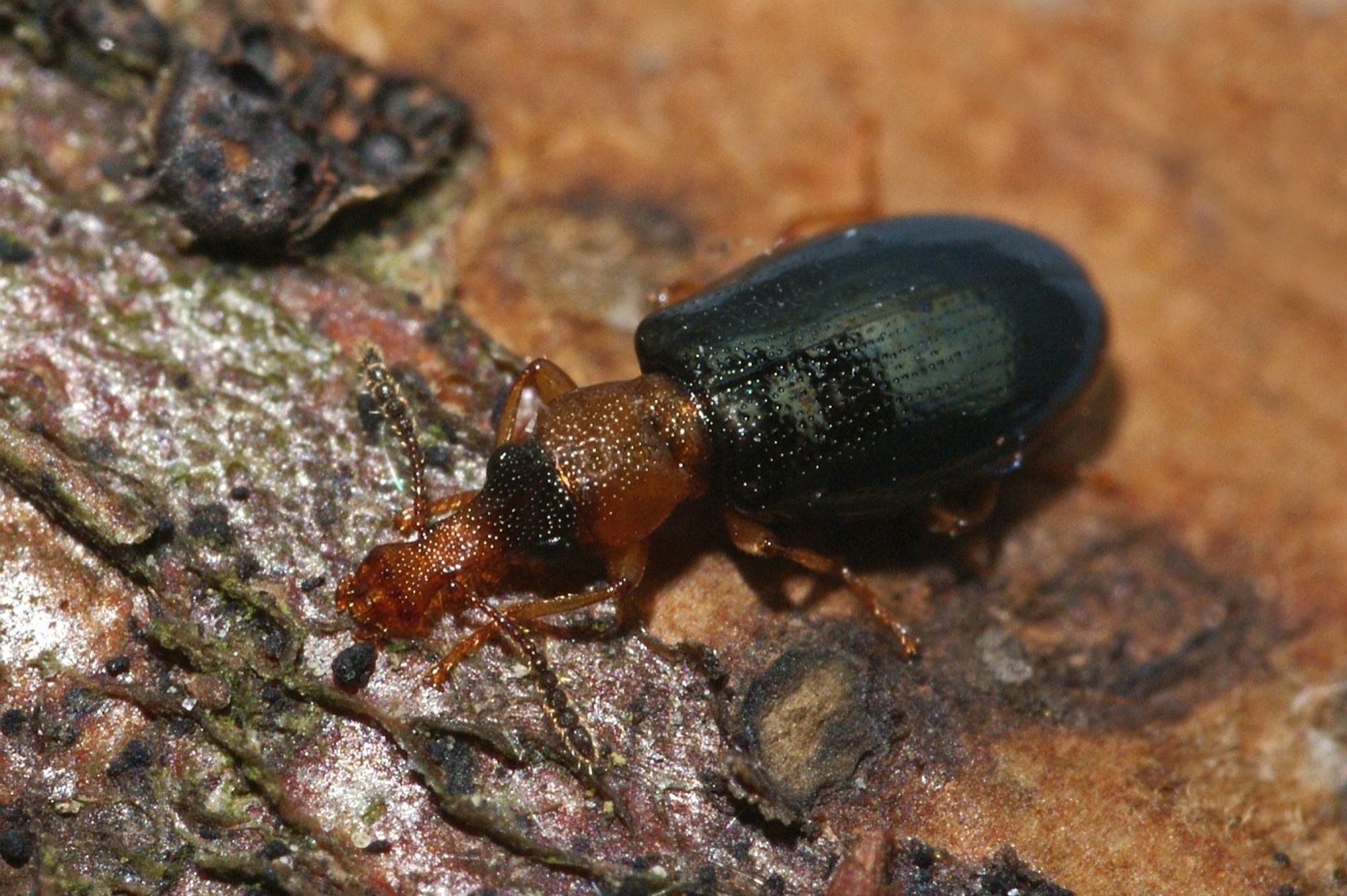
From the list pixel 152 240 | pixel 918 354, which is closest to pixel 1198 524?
pixel 918 354

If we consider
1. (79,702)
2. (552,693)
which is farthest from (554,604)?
(79,702)

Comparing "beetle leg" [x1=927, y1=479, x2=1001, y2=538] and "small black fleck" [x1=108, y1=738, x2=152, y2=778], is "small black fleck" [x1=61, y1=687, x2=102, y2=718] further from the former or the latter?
"beetle leg" [x1=927, y1=479, x2=1001, y2=538]

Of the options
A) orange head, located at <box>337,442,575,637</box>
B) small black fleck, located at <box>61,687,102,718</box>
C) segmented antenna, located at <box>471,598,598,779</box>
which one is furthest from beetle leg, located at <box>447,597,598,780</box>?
small black fleck, located at <box>61,687,102,718</box>

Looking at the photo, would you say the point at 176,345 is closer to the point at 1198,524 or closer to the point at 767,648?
the point at 767,648

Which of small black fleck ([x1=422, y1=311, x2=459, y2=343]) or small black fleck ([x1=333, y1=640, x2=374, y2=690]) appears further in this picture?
small black fleck ([x1=422, y1=311, x2=459, y2=343])

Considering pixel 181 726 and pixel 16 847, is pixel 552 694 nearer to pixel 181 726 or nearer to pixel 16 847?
pixel 181 726

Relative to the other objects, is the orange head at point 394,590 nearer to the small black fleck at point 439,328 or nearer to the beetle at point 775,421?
the beetle at point 775,421

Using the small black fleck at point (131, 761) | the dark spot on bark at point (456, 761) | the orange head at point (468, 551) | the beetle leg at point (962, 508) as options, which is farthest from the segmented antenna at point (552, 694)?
the beetle leg at point (962, 508)
